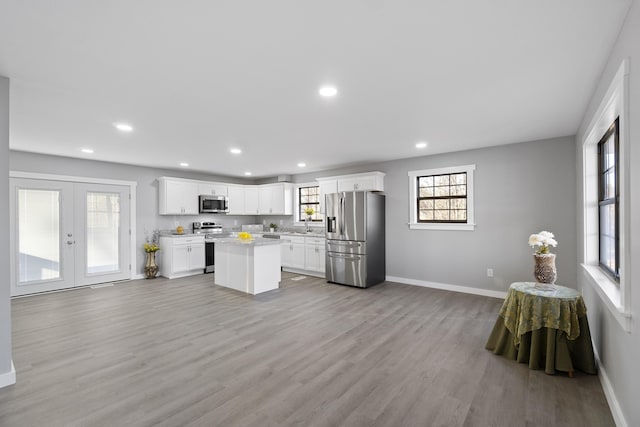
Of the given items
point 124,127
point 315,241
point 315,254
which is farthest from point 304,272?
point 124,127

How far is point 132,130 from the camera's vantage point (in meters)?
3.96

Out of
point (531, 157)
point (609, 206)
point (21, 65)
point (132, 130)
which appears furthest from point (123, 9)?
point (531, 157)

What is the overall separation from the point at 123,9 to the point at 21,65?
53.0 inches

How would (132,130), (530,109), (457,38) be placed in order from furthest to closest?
(132,130)
(530,109)
(457,38)

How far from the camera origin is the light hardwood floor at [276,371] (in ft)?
6.75

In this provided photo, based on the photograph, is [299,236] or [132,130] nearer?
[132,130]

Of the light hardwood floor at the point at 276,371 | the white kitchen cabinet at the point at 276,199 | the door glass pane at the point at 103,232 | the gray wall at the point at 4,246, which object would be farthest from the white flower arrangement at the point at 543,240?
the door glass pane at the point at 103,232

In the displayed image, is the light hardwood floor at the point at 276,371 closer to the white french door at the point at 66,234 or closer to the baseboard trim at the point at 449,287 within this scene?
the baseboard trim at the point at 449,287

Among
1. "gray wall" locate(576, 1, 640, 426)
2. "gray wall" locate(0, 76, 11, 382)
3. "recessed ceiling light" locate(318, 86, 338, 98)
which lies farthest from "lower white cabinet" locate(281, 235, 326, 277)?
"gray wall" locate(576, 1, 640, 426)

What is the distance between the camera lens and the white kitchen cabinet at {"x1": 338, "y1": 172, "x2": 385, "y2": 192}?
6.05 metres

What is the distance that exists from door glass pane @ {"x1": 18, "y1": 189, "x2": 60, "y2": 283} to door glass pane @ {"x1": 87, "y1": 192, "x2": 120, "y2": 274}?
0.51 meters

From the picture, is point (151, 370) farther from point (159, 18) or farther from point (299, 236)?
point (299, 236)

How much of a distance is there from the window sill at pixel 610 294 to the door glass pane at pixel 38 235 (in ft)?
24.9

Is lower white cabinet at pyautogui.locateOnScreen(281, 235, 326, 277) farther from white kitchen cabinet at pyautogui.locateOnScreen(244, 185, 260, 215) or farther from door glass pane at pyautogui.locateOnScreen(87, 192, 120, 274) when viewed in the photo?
door glass pane at pyautogui.locateOnScreen(87, 192, 120, 274)
